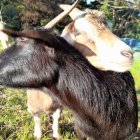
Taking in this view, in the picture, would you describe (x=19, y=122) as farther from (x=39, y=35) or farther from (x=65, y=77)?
(x=39, y=35)

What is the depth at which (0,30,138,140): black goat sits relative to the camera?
3.64m

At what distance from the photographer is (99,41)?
370cm

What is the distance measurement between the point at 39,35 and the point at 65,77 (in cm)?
43

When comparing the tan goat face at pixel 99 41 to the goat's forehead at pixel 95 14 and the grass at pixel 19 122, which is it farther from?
the grass at pixel 19 122

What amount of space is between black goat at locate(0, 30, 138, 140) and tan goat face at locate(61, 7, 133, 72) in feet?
0.43

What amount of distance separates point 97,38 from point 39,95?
2.06 meters

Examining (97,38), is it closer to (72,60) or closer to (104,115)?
(72,60)

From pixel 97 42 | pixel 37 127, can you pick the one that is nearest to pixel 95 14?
pixel 97 42

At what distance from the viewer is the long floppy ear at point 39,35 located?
3.52 m

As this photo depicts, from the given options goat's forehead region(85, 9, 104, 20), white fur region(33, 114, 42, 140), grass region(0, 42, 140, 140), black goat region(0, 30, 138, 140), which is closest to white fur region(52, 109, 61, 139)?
grass region(0, 42, 140, 140)

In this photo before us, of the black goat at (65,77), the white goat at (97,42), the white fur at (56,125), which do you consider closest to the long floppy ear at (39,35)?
the black goat at (65,77)

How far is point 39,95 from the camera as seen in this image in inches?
220

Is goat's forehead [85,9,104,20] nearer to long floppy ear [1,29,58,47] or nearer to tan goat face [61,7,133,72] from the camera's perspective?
tan goat face [61,7,133,72]

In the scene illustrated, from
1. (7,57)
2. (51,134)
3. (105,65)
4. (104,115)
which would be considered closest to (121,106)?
(104,115)
